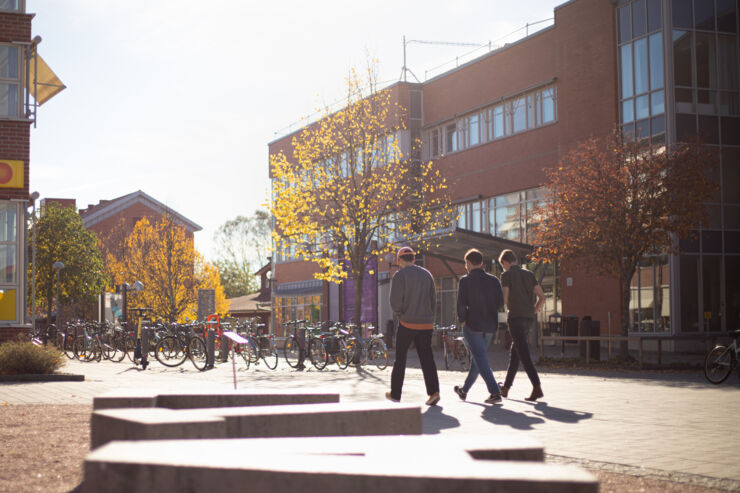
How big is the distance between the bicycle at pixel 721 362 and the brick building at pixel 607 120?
494 inches

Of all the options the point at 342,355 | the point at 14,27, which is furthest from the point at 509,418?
the point at 14,27

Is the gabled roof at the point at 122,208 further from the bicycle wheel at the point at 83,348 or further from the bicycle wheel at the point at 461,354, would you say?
the bicycle wheel at the point at 461,354

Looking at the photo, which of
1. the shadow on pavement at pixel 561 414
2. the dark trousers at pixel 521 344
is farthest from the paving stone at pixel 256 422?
the dark trousers at pixel 521 344

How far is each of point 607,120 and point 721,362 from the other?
16.6 meters

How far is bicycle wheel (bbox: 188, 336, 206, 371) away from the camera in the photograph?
2152cm

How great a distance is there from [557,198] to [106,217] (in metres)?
59.7

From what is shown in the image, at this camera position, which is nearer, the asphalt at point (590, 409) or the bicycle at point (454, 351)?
the asphalt at point (590, 409)

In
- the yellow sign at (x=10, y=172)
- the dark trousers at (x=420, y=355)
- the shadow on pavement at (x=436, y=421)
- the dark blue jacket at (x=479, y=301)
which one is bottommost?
the shadow on pavement at (x=436, y=421)

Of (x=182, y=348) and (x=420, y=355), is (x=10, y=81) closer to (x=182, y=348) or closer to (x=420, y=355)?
(x=182, y=348)

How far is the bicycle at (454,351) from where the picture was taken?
755 inches

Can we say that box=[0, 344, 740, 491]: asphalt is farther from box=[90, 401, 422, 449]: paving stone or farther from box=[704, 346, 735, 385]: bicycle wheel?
box=[90, 401, 422, 449]: paving stone

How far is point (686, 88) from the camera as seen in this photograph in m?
28.6

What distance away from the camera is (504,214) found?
117ft

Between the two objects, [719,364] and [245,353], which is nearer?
[719,364]
